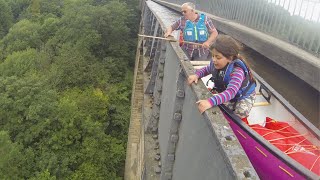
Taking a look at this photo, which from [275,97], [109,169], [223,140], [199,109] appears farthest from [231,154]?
[109,169]

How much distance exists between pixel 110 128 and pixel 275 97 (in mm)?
18819

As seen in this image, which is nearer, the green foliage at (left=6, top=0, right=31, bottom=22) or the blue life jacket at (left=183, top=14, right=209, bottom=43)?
the blue life jacket at (left=183, top=14, right=209, bottom=43)

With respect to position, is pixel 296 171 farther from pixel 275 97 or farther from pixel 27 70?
pixel 27 70

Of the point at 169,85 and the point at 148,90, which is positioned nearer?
the point at 169,85

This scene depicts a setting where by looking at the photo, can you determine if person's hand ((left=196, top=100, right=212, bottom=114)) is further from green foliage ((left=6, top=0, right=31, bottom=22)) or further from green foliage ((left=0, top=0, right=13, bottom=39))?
green foliage ((left=6, top=0, right=31, bottom=22))

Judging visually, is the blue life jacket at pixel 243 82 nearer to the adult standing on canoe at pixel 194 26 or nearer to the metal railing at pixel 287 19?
the metal railing at pixel 287 19

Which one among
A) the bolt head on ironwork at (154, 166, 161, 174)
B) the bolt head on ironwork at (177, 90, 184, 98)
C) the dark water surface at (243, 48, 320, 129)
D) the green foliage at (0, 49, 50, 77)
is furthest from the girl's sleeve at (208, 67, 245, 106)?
the green foliage at (0, 49, 50, 77)

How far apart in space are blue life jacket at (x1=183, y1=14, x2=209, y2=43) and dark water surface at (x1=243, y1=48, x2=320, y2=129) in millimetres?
780

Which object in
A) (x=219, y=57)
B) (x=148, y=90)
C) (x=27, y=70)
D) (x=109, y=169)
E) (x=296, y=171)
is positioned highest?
(x=219, y=57)

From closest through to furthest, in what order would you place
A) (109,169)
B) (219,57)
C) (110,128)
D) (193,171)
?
1. (193,171)
2. (219,57)
3. (109,169)
4. (110,128)

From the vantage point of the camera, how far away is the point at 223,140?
1.94 meters

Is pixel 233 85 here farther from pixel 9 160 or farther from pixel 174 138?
pixel 9 160

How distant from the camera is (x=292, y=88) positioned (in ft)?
13.4

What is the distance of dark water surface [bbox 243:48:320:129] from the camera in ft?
11.9
